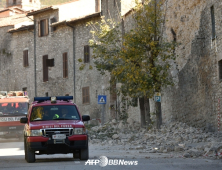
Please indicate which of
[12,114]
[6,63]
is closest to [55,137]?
[12,114]

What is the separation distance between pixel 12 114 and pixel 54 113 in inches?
507

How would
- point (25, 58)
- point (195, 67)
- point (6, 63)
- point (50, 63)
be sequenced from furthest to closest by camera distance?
point (6, 63), point (25, 58), point (50, 63), point (195, 67)

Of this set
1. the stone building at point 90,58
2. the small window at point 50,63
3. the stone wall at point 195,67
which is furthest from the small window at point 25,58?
the stone wall at point 195,67

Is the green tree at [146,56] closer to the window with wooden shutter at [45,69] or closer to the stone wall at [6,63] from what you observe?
the window with wooden shutter at [45,69]

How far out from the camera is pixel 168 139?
2044 cm

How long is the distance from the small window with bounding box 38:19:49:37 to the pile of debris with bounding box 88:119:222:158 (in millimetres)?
18907

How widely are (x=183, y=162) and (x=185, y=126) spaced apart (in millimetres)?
11542

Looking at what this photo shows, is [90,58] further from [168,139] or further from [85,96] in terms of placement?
[168,139]

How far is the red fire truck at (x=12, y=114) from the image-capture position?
25422mm

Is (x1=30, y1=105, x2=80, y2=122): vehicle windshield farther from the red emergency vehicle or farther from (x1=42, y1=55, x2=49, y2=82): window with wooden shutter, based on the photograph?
(x1=42, y1=55, x2=49, y2=82): window with wooden shutter

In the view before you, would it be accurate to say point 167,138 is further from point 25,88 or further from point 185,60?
point 25,88

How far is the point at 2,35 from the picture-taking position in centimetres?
4997

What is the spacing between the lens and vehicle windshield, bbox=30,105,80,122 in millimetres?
13555

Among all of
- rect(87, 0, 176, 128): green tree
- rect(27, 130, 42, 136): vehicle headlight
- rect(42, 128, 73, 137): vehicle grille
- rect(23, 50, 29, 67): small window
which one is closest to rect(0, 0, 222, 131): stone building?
rect(23, 50, 29, 67): small window
